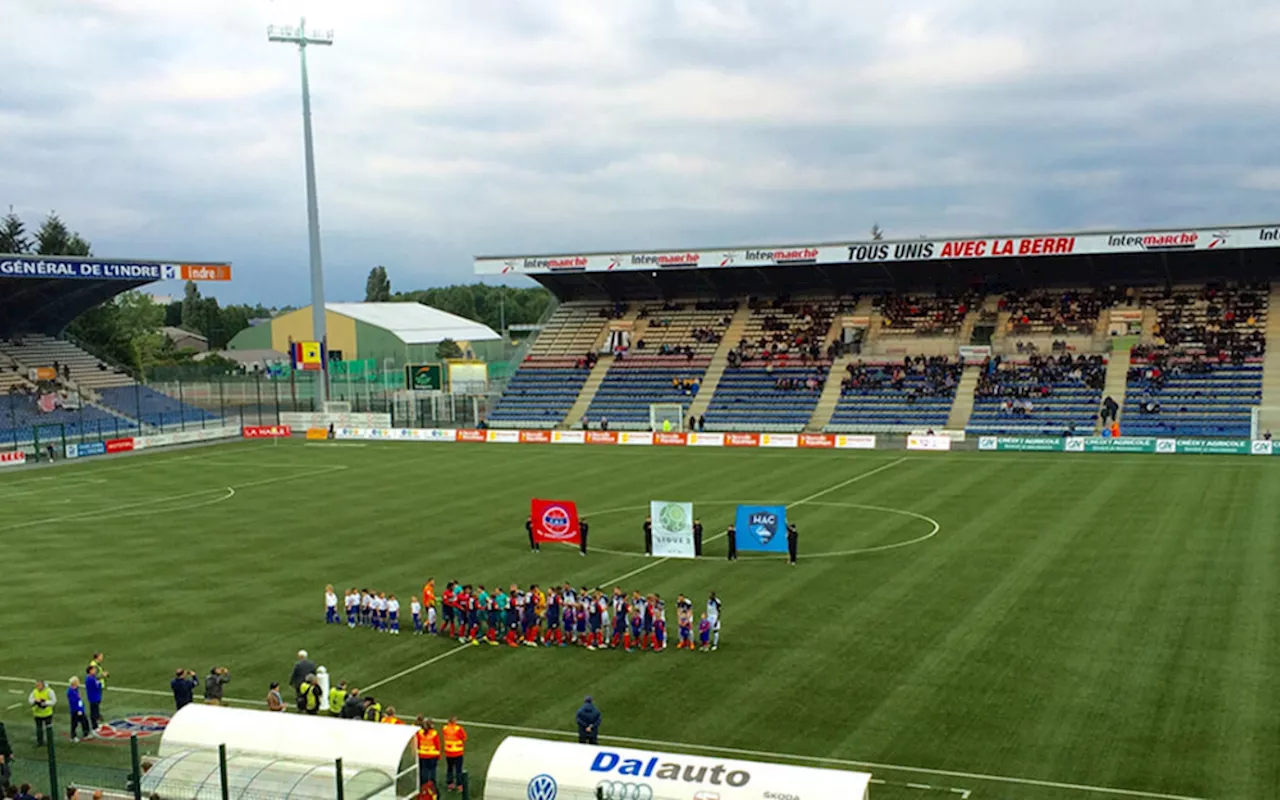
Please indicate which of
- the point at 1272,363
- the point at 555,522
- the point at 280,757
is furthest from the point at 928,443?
the point at 280,757

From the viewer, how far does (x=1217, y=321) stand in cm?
6975

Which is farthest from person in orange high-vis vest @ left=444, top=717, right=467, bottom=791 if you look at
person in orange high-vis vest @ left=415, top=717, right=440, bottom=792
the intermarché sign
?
the intermarché sign

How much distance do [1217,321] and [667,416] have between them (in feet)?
110

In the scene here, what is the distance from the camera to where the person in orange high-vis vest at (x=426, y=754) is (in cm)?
1703

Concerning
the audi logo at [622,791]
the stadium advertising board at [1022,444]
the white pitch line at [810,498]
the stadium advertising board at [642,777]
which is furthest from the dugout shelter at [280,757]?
the stadium advertising board at [1022,444]

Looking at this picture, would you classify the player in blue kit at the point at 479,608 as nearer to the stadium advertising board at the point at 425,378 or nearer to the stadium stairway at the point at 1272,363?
the stadium stairway at the point at 1272,363

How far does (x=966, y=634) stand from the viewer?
25312 mm

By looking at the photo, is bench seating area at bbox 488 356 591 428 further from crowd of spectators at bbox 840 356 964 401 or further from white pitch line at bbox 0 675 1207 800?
white pitch line at bbox 0 675 1207 800

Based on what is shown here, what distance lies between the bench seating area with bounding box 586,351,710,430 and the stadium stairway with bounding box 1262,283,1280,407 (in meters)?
33.4

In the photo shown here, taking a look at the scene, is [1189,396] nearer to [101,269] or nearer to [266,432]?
[266,432]

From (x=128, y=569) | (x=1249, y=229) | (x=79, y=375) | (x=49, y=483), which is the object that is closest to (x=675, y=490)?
(x=128, y=569)

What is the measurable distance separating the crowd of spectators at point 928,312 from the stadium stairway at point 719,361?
401 inches

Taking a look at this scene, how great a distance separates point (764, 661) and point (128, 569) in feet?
69.6

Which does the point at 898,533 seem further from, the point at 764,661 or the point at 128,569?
the point at 128,569
